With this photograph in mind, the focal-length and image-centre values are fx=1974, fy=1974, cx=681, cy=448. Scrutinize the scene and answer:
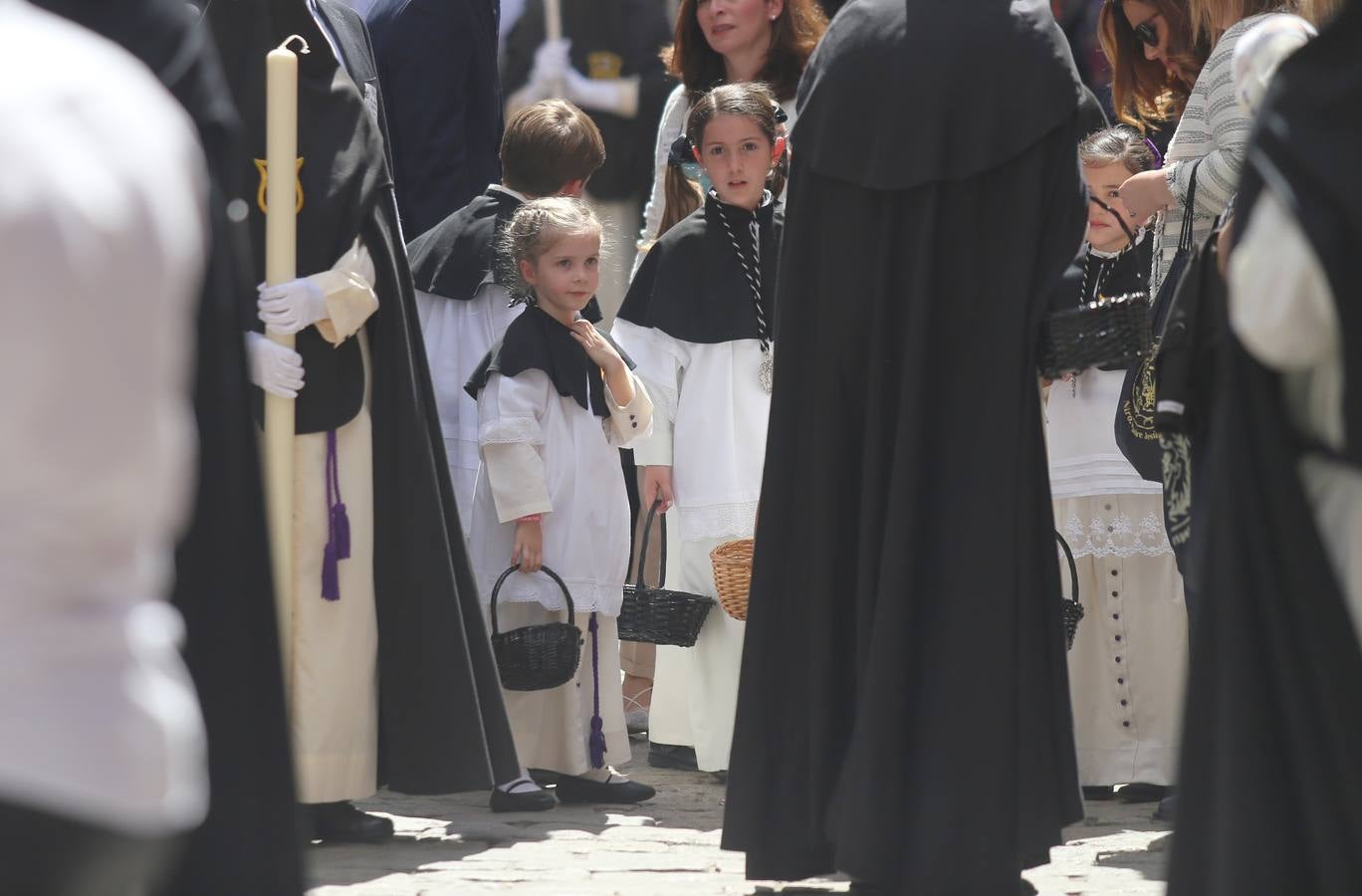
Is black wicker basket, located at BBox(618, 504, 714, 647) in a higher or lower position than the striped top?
lower

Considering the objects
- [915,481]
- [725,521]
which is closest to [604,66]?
[725,521]

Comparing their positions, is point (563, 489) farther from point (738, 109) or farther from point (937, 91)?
point (937, 91)

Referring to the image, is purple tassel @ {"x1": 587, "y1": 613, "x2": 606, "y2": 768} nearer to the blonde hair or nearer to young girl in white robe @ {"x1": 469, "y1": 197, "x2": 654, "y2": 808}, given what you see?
young girl in white robe @ {"x1": 469, "y1": 197, "x2": 654, "y2": 808}

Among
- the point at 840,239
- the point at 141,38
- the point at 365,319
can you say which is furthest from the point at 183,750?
the point at 365,319

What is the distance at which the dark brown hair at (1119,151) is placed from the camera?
5797mm

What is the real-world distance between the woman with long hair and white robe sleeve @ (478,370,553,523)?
1339 millimetres

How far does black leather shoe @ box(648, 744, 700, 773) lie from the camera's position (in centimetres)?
612

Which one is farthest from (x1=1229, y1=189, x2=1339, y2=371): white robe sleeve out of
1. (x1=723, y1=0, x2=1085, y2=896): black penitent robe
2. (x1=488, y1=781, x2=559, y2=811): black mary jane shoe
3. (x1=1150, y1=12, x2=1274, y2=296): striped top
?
(x1=488, y1=781, x2=559, y2=811): black mary jane shoe

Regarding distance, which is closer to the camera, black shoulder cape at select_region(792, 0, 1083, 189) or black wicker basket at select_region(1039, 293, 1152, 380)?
black wicker basket at select_region(1039, 293, 1152, 380)

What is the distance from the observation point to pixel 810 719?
406 cm

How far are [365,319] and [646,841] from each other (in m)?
1.47

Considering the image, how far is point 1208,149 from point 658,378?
1.71 meters

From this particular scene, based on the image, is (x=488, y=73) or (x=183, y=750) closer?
(x=183, y=750)

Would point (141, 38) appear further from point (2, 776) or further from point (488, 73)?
point (488, 73)
